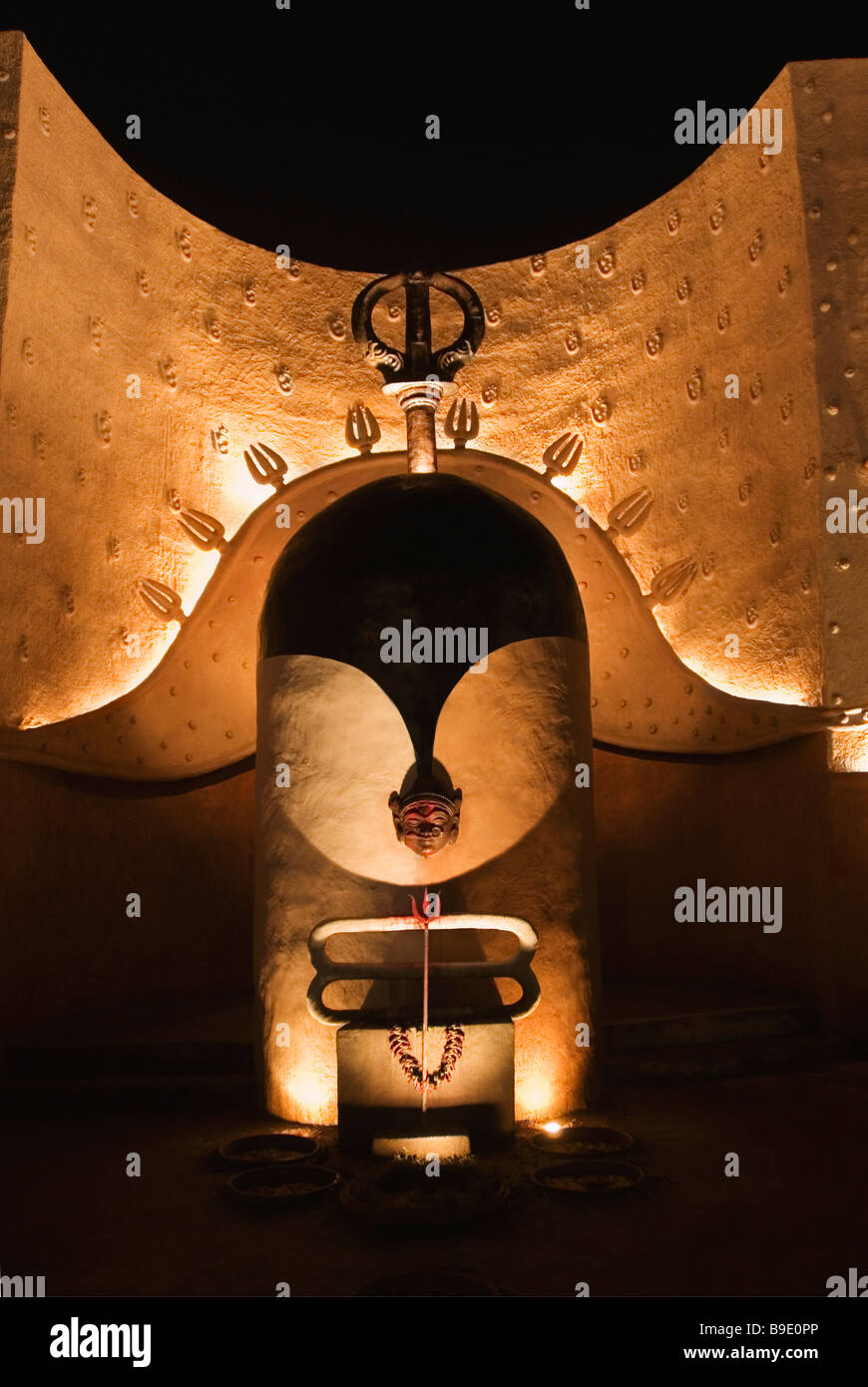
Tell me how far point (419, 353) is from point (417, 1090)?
336cm

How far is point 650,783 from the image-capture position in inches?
295

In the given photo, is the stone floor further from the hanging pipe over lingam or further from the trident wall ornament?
the trident wall ornament

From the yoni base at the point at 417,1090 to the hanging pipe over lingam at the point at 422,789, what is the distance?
0.14 meters

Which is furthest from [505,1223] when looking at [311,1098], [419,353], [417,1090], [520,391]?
[520,391]

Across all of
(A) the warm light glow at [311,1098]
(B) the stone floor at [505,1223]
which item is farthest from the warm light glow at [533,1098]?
(A) the warm light glow at [311,1098]

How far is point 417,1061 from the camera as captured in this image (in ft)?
14.7

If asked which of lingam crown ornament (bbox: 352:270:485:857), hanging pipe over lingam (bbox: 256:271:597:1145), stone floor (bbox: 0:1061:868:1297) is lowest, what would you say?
stone floor (bbox: 0:1061:868:1297)

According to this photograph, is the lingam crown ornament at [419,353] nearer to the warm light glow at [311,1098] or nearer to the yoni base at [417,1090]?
the yoni base at [417,1090]

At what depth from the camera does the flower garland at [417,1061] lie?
14.7 feet

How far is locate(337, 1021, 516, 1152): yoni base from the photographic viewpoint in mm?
4469

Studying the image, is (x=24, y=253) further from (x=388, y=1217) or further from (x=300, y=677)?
(x=388, y=1217)

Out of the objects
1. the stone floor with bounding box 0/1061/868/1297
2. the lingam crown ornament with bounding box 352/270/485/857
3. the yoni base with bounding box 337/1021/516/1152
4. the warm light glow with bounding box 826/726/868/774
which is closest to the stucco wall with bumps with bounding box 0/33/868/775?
the warm light glow with bounding box 826/726/868/774

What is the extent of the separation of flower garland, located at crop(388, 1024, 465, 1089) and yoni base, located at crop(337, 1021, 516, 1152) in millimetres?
18

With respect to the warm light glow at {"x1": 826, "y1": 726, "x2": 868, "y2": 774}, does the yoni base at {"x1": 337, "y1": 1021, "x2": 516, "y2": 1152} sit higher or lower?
lower
